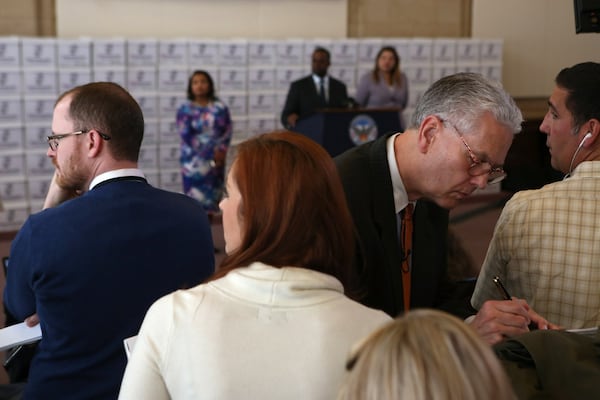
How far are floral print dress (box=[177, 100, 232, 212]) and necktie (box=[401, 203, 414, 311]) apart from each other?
5.30 meters

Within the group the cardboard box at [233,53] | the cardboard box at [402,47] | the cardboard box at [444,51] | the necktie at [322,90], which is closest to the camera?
the necktie at [322,90]

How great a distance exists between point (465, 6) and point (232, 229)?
10404mm

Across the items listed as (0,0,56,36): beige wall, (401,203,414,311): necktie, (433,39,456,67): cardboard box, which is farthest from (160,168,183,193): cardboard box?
(401,203,414,311): necktie

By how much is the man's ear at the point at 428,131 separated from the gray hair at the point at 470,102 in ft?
0.06

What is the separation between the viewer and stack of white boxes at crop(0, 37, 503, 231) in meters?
8.21

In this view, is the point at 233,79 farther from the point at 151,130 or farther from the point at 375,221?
the point at 375,221

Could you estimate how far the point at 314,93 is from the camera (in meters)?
8.71

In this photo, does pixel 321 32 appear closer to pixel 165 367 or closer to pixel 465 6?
pixel 465 6

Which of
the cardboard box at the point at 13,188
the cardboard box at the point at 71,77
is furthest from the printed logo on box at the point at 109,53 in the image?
the cardboard box at the point at 13,188

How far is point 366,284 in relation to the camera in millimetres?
2193

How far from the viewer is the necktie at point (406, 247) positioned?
235 cm

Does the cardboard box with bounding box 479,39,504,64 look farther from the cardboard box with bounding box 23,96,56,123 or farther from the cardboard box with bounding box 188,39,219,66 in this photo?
the cardboard box with bounding box 23,96,56,123

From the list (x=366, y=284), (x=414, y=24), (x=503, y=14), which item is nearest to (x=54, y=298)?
(x=366, y=284)

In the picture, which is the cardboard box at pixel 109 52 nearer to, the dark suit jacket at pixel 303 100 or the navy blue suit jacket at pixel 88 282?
the dark suit jacket at pixel 303 100
